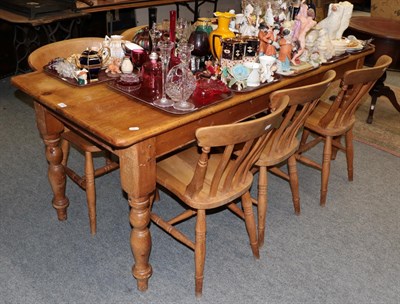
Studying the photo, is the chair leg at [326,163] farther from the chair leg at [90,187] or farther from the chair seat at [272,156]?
the chair leg at [90,187]

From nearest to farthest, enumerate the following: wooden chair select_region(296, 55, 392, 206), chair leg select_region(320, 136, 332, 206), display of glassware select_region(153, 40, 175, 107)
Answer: display of glassware select_region(153, 40, 175, 107), wooden chair select_region(296, 55, 392, 206), chair leg select_region(320, 136, 332, 206)

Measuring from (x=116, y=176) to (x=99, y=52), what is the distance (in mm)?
914

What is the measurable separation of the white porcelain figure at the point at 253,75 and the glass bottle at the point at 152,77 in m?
0.38

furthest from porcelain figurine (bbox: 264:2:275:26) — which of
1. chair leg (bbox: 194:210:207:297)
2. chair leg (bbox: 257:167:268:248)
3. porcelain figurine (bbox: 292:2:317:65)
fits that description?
chair leg (bbox: 194:210:207:297)

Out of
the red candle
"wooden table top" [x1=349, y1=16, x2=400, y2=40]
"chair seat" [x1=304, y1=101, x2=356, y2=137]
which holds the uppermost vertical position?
the red candle

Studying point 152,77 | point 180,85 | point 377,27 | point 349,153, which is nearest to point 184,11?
point 377,27

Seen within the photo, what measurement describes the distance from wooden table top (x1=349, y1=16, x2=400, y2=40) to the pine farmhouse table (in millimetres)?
1627

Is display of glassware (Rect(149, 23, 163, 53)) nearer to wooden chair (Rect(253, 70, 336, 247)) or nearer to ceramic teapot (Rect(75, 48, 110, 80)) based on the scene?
ceramic teapot (Rect(75, 48, 110, 80))

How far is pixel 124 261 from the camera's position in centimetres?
209

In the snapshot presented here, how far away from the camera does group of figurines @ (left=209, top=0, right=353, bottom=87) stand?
198 cm

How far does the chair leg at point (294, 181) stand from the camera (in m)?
2.33

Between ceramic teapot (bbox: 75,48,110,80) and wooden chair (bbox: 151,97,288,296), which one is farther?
ceramic teapot (bbox: 75,48,110,80)

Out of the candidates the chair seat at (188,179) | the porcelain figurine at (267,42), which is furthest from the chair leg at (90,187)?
the porcelain figurine at (267,42)

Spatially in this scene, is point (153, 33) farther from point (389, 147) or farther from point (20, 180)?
point (389, 147)
